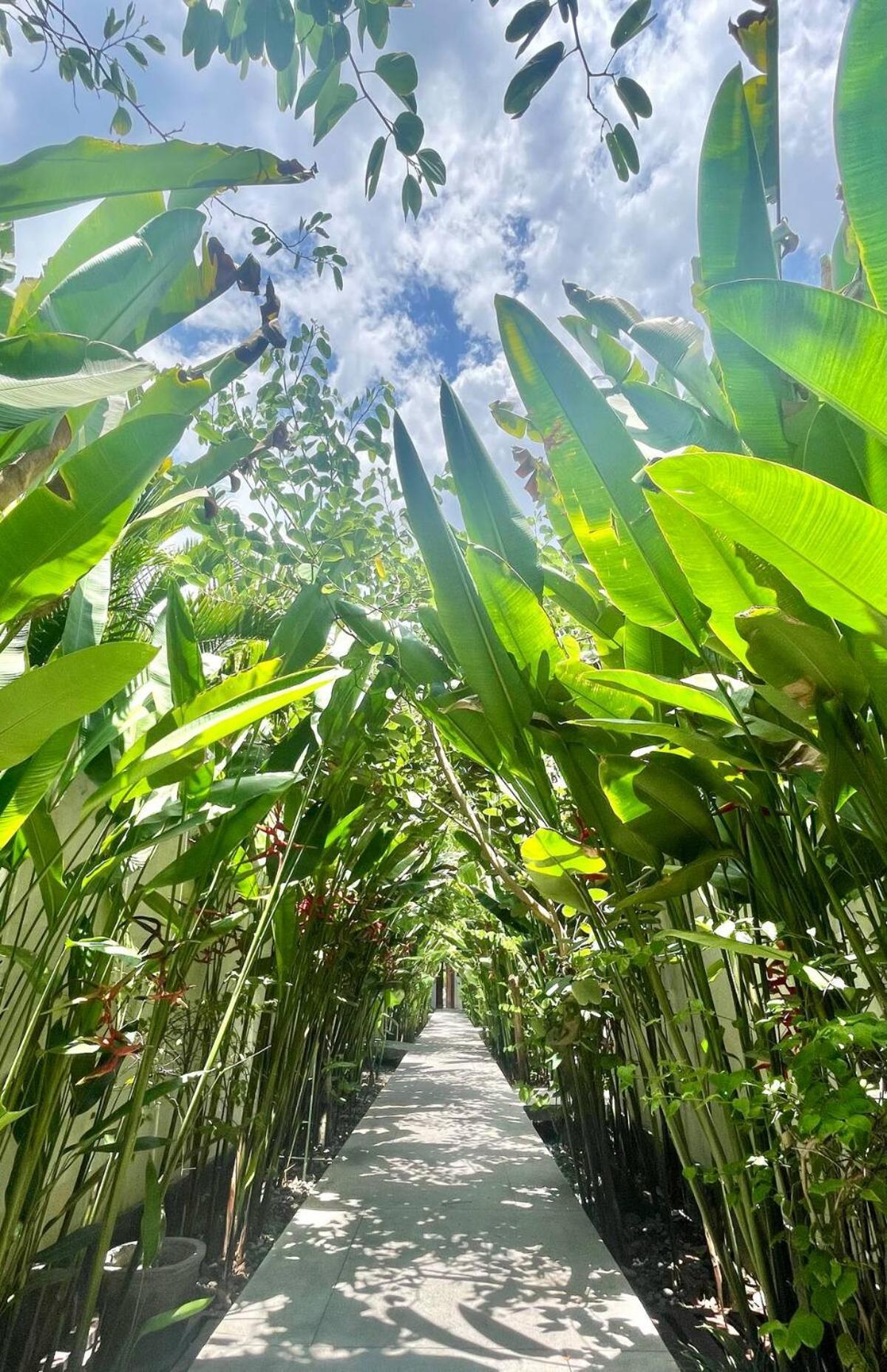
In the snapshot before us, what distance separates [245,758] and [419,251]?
62.8 inches

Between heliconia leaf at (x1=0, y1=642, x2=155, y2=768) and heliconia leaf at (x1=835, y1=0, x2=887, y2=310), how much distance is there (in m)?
0.82

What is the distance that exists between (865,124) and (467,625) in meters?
0.79

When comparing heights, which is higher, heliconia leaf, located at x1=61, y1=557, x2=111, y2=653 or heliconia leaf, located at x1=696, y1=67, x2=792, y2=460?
heliconia leaf, located at x1=696, y1=67, x2=792, y2=460

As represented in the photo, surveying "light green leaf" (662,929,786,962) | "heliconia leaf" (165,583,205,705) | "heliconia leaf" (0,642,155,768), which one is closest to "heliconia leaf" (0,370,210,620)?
"heliconia leaf" (0,642,155,768)

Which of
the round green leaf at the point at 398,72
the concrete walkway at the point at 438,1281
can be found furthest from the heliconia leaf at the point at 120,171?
the concrete walkway at the point at 438,1281

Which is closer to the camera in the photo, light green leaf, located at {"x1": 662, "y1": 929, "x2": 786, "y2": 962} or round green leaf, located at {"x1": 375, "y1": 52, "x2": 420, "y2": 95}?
light green leaf, located at {"x1": 662, "y1": 929, "x2": 786, "y2": 962}

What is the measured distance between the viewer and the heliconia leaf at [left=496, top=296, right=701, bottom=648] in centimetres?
101

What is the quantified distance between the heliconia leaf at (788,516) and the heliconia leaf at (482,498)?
0.62m

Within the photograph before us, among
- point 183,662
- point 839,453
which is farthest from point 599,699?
point 183,662

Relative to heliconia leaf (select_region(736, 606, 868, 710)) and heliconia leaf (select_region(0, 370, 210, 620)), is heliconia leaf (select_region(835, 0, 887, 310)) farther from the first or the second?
heliconia leaf (select_region(0, 370, 210, 620))

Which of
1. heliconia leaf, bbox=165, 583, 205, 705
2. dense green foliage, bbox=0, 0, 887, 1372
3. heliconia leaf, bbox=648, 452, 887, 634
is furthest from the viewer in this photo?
heliconia leaf, bbox=165, 583, 205, 705

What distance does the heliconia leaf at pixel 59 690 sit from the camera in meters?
0.64

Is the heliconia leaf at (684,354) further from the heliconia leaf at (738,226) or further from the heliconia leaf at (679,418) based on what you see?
the heliconia leaf at (738,226)

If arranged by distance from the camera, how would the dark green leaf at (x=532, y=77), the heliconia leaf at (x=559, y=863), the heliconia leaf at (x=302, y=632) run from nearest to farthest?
the dark green leaf at (x=532, y=77) < the heliconia leaf at (x=559, y=863) < the heliconia leaf at (x=302, y=632)
